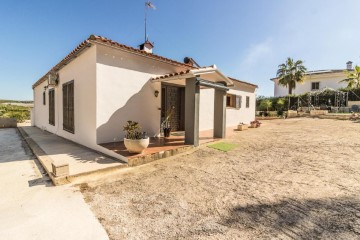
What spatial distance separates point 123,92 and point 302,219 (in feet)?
21.4

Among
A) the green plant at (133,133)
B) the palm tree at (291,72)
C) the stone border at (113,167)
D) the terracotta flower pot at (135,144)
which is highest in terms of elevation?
the palm tree at (291,72)

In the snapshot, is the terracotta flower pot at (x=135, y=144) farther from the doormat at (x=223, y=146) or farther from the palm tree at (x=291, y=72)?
the palm tree at (x=291, y=72)

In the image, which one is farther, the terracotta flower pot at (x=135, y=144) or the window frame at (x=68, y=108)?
the window frame at (x=68, y=108)

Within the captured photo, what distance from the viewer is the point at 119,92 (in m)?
7.01

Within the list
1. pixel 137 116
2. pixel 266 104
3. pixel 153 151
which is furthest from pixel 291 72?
pixel 153 151

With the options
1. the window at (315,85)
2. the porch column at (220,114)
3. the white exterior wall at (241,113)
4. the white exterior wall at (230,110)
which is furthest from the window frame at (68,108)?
the window at (315,85)

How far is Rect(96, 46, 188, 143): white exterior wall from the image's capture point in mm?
6570

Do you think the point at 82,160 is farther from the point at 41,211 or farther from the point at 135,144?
the point at 41,211

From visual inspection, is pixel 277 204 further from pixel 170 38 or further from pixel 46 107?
pixel 46 107

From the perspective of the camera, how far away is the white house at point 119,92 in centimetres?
659

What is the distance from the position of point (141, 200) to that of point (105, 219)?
2.53 ft

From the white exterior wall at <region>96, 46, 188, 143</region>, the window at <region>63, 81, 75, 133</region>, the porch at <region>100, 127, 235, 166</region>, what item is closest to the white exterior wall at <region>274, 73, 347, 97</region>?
the white exterior wall at <region>96, 46, 188, 143</region>

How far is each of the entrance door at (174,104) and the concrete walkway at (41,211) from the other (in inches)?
219

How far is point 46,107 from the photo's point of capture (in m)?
12.9
